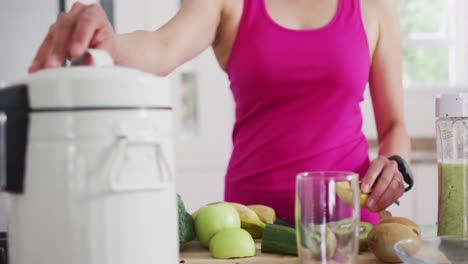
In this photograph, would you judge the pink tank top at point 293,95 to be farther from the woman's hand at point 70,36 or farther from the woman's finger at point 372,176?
the woman's hand at point 70,36

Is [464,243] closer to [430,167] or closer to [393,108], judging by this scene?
[393,108]

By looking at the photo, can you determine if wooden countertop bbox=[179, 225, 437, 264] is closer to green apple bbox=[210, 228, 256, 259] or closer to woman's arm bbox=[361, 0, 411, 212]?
green apple bbox=[210, 228, 256, 259]

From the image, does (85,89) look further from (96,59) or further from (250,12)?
(250,12)

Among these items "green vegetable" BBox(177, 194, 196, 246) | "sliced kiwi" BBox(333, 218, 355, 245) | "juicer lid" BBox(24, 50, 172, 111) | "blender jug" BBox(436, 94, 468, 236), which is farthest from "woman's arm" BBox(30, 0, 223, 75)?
"blender jug" BBox(436, 94, 468, 236)

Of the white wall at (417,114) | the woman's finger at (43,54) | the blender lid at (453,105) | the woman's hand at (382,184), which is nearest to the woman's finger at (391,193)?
the woman's hand at (382,184)

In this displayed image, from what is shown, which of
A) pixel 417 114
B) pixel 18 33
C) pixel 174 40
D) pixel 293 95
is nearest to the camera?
pixel 174 40

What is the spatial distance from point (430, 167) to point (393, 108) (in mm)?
1321

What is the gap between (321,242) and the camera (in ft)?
1.98

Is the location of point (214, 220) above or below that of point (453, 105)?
below

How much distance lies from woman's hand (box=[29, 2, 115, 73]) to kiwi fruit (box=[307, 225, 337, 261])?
0.32 metres

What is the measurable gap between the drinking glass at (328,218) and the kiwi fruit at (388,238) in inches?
3.5

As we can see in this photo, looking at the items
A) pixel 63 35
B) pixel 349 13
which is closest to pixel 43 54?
pixel 63 35

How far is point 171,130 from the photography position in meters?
0.57

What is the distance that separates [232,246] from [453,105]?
322 mm
